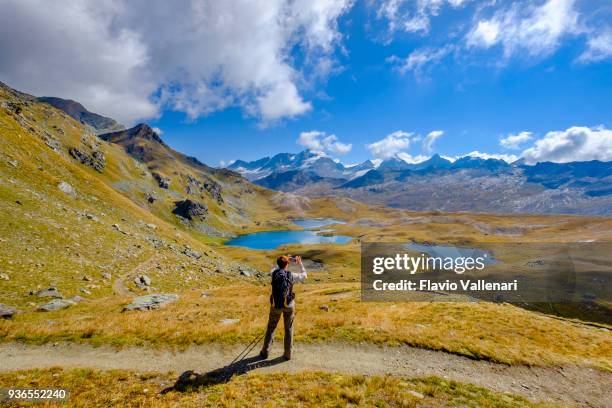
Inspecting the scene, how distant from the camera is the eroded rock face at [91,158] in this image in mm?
161125

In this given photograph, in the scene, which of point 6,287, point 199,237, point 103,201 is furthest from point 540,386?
point 199,237

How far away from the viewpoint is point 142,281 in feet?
143

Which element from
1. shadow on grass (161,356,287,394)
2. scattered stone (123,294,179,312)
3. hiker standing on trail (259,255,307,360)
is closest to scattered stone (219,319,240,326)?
shadow on grass (161,356,287,394)

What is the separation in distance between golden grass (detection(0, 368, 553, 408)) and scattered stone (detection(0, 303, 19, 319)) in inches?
523

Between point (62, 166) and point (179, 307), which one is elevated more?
point (62, 166)

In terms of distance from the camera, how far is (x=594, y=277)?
341ft

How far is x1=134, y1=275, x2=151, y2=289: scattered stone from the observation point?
42.4m

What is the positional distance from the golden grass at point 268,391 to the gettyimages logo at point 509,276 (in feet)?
79.5

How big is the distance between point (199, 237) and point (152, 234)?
12818 cm

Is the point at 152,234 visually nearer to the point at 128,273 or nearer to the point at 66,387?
the point at 128,273

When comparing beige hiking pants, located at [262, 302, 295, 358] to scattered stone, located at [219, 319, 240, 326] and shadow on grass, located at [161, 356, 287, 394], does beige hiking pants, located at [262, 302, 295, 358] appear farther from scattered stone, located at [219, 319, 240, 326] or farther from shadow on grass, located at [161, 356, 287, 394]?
scattered stone, located at [219, 319, 240, 326]

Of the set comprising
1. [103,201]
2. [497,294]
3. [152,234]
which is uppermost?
[103,201]

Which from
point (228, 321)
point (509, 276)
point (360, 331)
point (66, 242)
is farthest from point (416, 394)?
point (509, 276)

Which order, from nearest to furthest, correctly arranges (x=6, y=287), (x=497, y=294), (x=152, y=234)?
(x=6, y=287)
(x=152, y=234)
(x=497, y=294)
